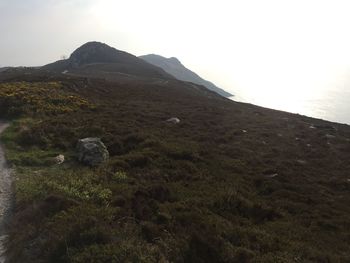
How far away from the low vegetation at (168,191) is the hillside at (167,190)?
52mm

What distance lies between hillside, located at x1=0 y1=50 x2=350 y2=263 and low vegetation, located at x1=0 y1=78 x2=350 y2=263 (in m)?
0.05

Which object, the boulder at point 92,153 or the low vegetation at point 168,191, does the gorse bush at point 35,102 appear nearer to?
the low vegetation at point 168,191

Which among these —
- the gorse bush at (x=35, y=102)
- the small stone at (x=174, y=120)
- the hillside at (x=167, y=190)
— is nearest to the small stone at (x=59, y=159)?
the hillside at (x=167, y=190)

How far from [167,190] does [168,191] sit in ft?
0.24

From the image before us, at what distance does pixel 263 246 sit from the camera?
12875 millimetres

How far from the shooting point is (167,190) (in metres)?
16.5

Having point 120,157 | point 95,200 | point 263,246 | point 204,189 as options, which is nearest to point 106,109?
point 120,157

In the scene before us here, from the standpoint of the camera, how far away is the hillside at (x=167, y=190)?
11.3 m

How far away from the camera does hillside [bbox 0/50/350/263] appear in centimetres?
1131

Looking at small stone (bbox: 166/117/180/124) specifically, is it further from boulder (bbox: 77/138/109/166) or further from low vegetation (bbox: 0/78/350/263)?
boulder (bbox: 77/138/109/166)

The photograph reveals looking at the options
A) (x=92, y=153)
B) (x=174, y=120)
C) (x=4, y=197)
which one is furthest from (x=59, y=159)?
(x=174, y=120)

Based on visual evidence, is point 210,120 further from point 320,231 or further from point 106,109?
point 320,231

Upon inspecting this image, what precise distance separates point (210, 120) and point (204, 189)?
70.0ft

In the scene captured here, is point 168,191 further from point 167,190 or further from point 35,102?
point 35,102
